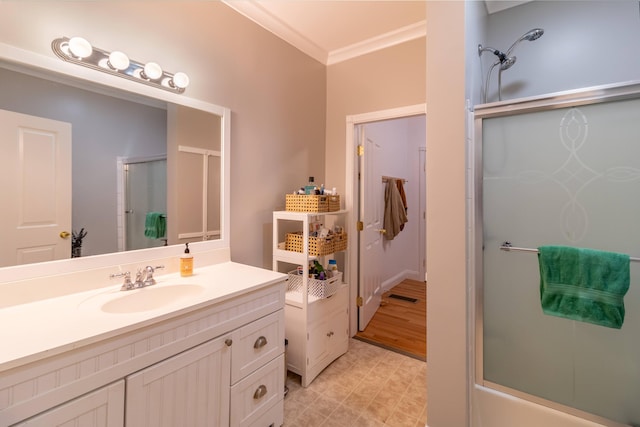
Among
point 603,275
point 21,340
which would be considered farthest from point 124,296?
point 603,275

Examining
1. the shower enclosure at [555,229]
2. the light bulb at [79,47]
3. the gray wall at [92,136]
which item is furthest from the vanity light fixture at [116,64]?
the shower enclosure at [555,229]

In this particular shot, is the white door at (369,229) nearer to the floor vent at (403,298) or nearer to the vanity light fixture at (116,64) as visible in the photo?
the floor vent at (403,298)

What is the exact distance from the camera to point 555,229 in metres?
1.47

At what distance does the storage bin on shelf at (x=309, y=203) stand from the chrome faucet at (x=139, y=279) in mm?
1005

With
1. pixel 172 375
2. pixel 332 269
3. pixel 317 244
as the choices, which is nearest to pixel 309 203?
pixel 317 244

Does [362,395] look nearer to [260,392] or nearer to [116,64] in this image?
[260,392]

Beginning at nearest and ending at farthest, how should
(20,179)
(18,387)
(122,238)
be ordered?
1. (18,387)
2. (20,179)
3. (122,238)

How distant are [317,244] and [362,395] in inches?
40.5

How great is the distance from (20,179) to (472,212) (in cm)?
207

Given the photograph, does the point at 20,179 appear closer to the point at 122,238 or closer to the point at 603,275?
the point at 122,238

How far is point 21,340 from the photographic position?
81cm

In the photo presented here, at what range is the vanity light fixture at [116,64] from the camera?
1.21 metres

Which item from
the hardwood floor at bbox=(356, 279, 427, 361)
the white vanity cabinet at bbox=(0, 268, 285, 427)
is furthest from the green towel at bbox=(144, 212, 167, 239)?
the hardwood floor at bbox=(356, 279, 427, 361)

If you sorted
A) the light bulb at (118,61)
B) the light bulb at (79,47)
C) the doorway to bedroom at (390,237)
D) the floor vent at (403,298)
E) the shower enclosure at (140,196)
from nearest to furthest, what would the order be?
1. the light bulb at (79,47)
2. the light bulb at (118,61)
3. the shower enclosure at (140,196)
4. the doorway to bedroom at (390,237)
5. the floor vent at (403,298)
